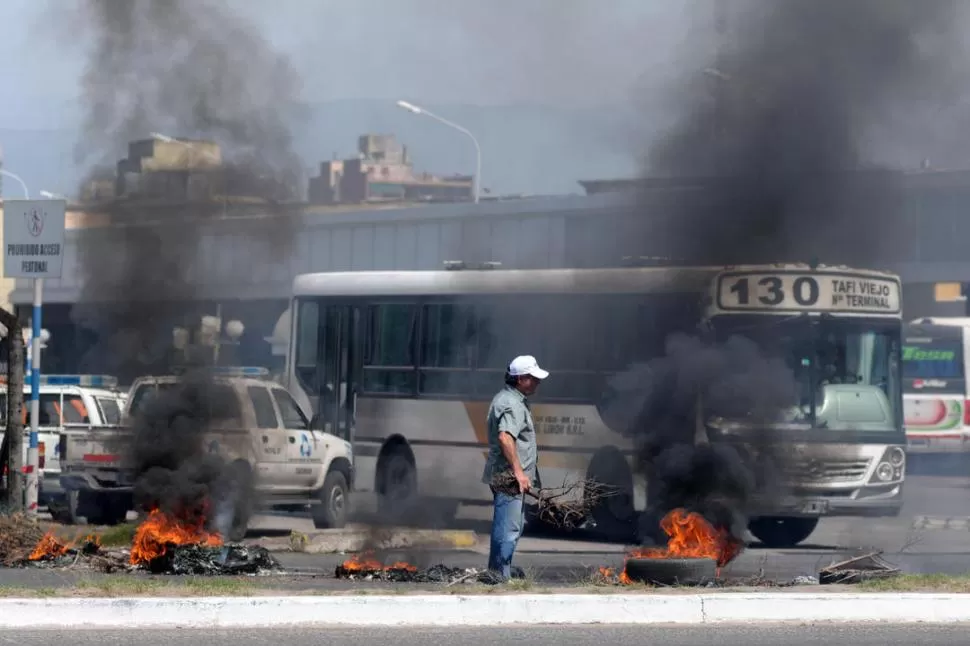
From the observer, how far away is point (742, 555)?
553 inches

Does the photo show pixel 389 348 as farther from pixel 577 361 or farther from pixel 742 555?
pixel 742 555

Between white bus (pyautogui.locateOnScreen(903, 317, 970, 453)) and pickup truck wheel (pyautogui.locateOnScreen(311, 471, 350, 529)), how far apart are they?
18822 mm

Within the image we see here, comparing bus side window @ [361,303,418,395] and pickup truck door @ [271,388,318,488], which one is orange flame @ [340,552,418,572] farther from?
bus side window @ [361,303,418,395]

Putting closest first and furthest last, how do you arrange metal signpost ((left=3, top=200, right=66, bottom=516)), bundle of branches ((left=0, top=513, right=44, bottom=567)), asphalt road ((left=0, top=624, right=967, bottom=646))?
asphalt road ((left=0, top=624, right=967, bottom=646)) → bundle of branches ((left=0, top=513, right=44, bottom=567)) → metal signpost ((left=3, top=200, right=66, bottom=516))

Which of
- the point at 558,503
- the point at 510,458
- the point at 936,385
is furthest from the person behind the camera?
the point at 936,385

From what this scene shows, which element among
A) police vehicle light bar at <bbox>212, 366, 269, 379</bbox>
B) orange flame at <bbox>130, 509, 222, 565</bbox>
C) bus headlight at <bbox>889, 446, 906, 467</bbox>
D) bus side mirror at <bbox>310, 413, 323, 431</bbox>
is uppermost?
police vehicle light bar at <bbox>212, 366, 269, 379</bbox>

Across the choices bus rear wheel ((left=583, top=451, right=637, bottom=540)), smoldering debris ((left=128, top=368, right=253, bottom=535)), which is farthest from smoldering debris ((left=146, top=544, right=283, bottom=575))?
bus rear wheel ((left=583, top=451, right=637, bottom=540))

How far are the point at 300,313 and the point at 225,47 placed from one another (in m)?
5.67

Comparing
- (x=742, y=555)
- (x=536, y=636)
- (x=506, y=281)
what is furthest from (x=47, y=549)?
(x=506, y=281)

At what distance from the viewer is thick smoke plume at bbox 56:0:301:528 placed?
14.1 metres

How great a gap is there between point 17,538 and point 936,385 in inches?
1020

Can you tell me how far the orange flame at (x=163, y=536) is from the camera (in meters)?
11.2

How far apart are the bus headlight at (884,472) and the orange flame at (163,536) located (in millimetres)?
6798

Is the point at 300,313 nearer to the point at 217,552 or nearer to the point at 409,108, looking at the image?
the point at 409,108
